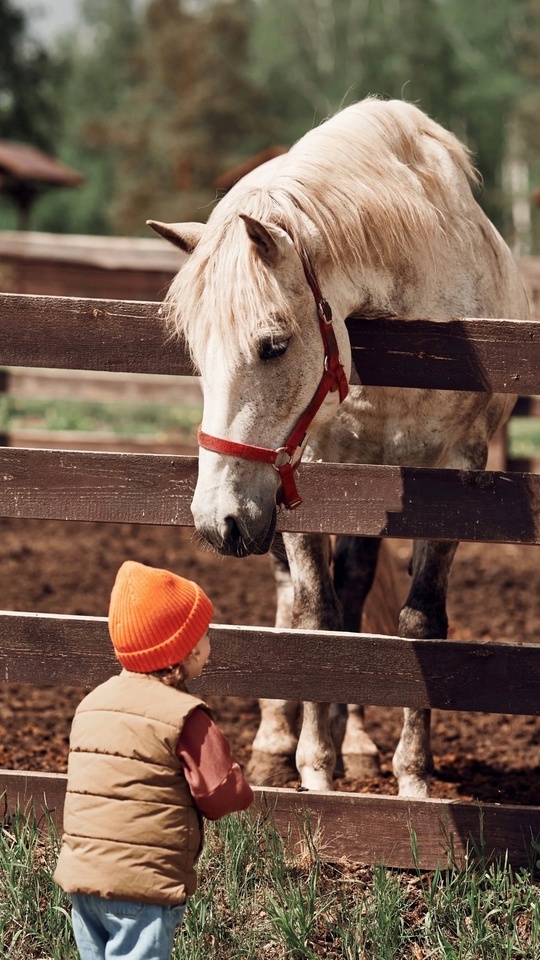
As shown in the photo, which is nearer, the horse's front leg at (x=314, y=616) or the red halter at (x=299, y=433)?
the red halter at (x=299, y=433)

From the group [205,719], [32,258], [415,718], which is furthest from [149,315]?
[32,258]

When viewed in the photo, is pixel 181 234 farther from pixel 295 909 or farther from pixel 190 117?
pixel 190 117

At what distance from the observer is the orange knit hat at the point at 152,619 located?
223cm

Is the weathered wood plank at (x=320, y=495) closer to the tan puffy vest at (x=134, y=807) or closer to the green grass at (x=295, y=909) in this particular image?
the green grass at (x=295, y=909)

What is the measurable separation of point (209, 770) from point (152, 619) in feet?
1.02

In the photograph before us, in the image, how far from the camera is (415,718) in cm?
363

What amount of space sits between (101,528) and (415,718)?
5417 mm

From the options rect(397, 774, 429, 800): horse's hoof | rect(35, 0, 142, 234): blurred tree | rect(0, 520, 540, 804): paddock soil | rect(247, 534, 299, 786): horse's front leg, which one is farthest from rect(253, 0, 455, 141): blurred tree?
rect(397, 774, 429, 800): horse's hoof

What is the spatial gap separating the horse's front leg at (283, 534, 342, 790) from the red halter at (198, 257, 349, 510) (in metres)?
0.67

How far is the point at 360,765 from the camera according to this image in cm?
418

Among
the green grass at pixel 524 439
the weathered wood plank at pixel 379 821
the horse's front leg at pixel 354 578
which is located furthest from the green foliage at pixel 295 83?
the weathered wood plank at pixel 379 821

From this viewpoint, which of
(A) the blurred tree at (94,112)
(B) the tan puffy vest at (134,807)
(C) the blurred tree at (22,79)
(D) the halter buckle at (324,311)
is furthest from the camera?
(A) the blurred tree at (94,112)

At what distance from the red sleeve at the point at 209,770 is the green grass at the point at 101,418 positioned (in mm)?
9972

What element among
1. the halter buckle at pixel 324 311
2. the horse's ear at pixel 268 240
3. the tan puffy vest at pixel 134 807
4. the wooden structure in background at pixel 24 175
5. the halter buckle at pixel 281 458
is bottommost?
the tan puffy vest at pixel 134 807
